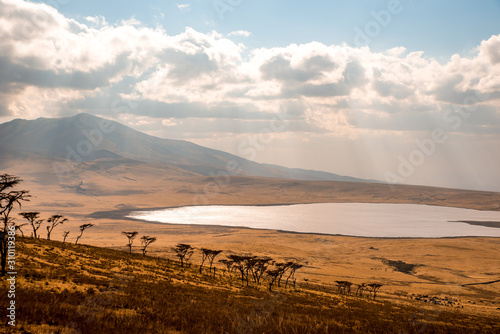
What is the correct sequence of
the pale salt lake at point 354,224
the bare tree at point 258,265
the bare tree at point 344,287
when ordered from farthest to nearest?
the pale salt lake at point 354,224
the bare tree at point 258,265
the bare tree at point 344,287

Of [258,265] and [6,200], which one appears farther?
[258,265]

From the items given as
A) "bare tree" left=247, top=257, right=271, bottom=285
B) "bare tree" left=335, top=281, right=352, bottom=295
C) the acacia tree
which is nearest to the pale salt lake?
"bare tree" left=335, top=281, right=352, bottom=295

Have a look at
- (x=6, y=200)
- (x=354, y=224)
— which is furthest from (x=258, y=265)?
(x=354, y=224)

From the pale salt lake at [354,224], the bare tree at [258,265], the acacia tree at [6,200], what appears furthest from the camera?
the pale salt lake at [354,224]

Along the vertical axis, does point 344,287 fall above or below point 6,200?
below

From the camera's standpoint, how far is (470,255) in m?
86.5

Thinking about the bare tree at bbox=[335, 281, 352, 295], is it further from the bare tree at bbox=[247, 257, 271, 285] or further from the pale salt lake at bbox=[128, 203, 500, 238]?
the pale salt lake at bbox=[128, 203, 500, 238]

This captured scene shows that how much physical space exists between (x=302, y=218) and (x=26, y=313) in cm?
16207

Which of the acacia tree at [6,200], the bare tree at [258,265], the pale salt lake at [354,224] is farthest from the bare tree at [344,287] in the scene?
the pale salt lake at [354,224]

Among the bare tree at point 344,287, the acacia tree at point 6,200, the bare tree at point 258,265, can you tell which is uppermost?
the acacia tree at point 6,200

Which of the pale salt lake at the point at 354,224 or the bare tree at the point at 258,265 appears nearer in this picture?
the bare tree at the point at 258,265

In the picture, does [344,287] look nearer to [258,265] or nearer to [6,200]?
[258,265]

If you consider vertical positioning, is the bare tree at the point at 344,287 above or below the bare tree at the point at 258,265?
below

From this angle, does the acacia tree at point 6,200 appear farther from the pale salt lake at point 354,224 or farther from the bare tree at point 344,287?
the pale salt lake at point 354,224
